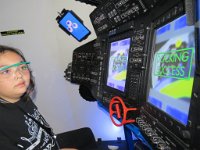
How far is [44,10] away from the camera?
2.45m

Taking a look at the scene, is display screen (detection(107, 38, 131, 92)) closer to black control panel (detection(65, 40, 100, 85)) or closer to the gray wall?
black control panel (detection(65, 40, 100, 85))

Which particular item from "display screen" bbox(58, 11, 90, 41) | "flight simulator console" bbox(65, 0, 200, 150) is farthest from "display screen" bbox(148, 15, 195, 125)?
"display screen" bbox(58, 11, 90, 41)

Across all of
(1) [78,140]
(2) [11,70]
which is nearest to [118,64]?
(2) [11,70]

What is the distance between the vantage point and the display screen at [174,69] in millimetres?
747

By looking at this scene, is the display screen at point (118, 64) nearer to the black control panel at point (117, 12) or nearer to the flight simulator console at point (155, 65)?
the flight simulator console at point (155, 65)

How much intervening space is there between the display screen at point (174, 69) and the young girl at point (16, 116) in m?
0.67

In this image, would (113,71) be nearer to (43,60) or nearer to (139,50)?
(139,50)

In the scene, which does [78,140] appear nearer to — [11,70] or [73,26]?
[11,70]

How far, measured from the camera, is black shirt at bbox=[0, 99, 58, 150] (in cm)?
119

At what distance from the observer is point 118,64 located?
4.72 ft

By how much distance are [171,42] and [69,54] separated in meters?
1.68

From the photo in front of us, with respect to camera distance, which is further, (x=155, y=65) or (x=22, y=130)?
(x=22, y=130)

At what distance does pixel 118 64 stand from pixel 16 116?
0.64 meters

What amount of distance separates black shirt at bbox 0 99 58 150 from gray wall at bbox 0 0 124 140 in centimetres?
107
